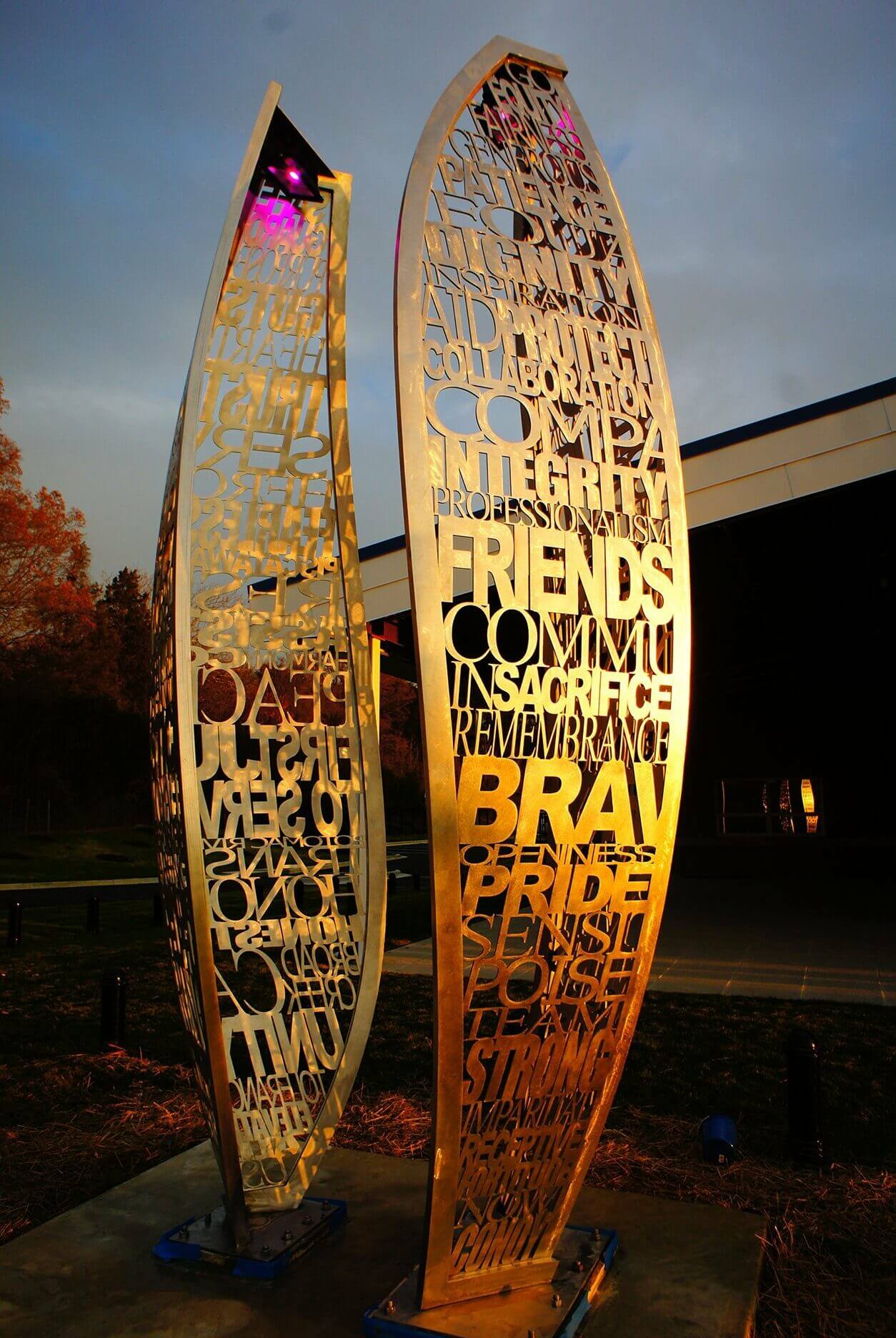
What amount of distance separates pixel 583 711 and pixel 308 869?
1773 millimetres

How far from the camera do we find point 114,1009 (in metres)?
7.46

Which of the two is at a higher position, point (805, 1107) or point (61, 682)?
point (61, 682)

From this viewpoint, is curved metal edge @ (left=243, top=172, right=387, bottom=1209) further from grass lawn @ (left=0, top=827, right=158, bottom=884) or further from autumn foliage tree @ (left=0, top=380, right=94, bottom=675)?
autumn foliage tree @ (left=0, top=380, right=94, bottom=675)

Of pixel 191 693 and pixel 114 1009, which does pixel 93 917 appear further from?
pixel 191 693

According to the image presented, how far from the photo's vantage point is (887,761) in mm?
18281

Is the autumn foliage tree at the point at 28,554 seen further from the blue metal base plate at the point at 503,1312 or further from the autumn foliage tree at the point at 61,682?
the blue metal base plate at the point at 503,1312

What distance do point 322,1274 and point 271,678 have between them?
7.69 feet

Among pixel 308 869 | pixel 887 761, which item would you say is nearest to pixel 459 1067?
pixel 308 869

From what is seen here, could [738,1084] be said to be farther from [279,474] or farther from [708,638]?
[708,638]

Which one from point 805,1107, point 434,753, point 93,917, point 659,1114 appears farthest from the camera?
point 93,917

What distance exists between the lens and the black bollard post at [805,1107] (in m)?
5.11

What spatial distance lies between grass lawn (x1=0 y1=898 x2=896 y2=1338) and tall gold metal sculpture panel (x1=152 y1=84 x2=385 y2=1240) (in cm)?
114

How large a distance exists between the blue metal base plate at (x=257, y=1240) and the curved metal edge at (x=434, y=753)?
29.4 inches

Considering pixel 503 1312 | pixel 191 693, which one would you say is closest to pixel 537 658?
pixel 191 693
